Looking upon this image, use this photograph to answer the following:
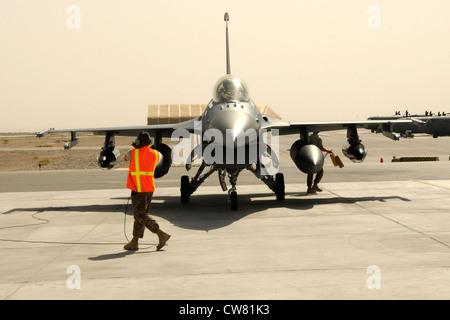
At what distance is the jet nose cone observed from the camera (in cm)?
1262

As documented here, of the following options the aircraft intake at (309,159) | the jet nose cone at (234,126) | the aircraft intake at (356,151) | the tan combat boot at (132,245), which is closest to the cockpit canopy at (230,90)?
the jet nose cone at (234,126)

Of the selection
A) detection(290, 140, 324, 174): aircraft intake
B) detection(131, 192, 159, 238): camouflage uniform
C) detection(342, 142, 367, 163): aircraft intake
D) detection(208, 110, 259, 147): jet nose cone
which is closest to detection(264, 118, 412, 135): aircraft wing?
detection(342, 142, 367, 163): aircraft intake

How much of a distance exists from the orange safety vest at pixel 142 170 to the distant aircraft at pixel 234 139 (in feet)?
10.5

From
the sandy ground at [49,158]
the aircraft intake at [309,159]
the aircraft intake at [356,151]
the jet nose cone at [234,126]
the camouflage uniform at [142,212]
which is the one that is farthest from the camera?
the sandy ground at [49,158]

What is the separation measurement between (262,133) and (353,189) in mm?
5685

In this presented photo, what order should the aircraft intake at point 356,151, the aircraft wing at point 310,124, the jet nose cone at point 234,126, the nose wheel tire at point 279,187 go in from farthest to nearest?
the aircraft intake at point 356,151 < the nose wheel tire at point 279,187 < the aircraft wing at point 310,124 < the jet nose cone at point 234,126

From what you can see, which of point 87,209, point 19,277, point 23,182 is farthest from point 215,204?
point 23,182

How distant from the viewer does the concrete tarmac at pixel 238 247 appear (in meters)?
7.02

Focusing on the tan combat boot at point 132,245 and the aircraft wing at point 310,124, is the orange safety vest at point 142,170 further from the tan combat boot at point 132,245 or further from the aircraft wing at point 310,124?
the aircraft wing at point 310,124

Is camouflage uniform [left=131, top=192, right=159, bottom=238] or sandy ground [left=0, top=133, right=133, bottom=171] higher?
camouflage uniform [left=131, top=192, right=159, bottom=238]

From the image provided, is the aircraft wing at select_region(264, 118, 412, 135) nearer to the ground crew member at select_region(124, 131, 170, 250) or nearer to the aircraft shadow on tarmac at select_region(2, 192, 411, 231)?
Result: the aircraft shadow on tarmac at select_region(2, 192, 411, 231)

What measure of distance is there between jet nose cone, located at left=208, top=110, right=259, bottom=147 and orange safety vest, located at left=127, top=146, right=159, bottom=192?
3.15 metres

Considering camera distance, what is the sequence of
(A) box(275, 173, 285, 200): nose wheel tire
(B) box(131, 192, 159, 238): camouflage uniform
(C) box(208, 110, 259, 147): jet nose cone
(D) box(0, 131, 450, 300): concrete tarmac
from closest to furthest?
(D) box(0, 131, 450, 300): concrete tarmac < (B) box(131, 192, 159, 238): camouflage uniform < (C) box(208, 110, 259, 147): jet nose cone < (A) box(275, 173, 285, 200): nose wheel tire

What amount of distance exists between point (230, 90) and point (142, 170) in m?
5.47
